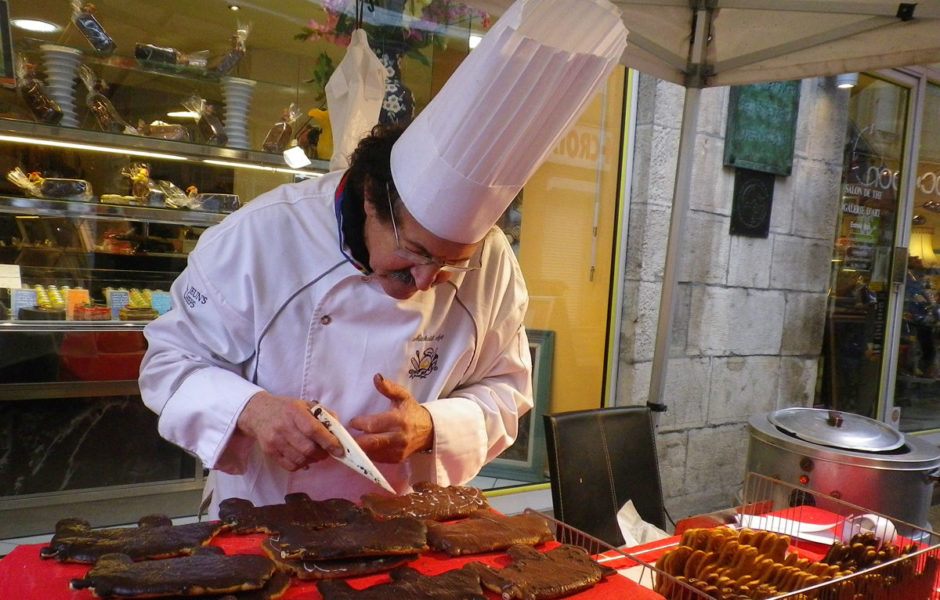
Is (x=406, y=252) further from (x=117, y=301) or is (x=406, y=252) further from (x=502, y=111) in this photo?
(x=117, y=301)

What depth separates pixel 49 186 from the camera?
3.06 meters

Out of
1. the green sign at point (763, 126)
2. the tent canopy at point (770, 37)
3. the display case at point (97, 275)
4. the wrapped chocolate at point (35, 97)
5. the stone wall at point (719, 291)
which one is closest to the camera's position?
the tent canopy at point (770, 37)

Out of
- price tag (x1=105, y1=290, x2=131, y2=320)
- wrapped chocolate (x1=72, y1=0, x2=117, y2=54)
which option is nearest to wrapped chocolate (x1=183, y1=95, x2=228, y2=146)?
wrapped chocolate (x1=72, y1=0, x2=117, y2=54)

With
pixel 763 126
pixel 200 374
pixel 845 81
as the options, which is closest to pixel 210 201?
pixel 200 374

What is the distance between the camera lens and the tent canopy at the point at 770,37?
93.7 inches

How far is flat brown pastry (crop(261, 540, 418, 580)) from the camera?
1183mm

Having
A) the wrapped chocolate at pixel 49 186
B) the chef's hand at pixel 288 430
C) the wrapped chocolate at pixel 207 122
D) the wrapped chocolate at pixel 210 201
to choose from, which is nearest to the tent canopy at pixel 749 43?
the chef's hand at pixel 288 430

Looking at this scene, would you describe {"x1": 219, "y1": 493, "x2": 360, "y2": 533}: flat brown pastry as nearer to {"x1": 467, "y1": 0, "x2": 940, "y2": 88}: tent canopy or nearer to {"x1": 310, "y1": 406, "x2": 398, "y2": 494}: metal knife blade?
{"x1": 310, "y1": 406, "x2": 398, "y2": 494}: metal knife blade

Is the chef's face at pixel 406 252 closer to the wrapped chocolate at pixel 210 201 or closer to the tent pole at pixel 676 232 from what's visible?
the tent pole at pixel 676 232

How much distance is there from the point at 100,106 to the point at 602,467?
9.09ft

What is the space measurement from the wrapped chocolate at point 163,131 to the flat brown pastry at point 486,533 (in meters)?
2.63

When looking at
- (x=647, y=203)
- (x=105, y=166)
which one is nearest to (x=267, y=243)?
(x=105, y=166)

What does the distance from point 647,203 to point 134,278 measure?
2.96 m

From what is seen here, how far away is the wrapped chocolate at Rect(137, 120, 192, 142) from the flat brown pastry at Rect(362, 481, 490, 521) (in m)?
2.47
